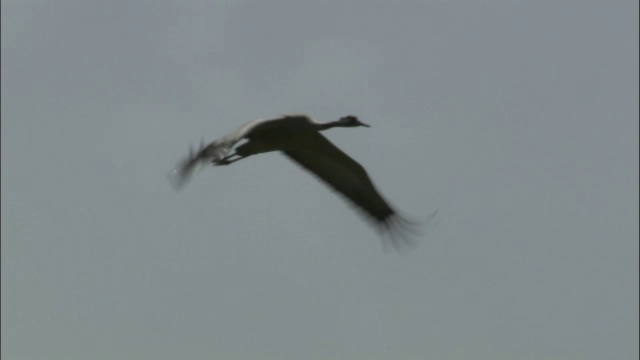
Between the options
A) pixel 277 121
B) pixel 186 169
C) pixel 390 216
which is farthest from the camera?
pixel 390 216

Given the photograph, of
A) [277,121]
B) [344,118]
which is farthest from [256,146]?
[344,118]

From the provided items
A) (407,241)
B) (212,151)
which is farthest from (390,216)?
(212,151)

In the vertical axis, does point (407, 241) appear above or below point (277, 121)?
below

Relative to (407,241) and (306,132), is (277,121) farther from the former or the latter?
(407,241)

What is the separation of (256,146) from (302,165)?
2149 millimetres

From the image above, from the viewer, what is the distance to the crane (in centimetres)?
3008

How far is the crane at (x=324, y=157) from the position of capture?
1184 inches

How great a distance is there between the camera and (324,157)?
31812 mm

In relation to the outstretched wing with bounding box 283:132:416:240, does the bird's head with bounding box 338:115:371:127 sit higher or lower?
higher

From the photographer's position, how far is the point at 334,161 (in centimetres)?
3184

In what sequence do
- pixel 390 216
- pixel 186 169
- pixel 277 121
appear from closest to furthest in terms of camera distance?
pixel 186 169 → pixel 277 121 → pixel 390 216

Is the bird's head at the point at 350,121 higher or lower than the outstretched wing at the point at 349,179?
higher

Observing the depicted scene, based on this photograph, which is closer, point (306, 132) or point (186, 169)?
point (186, 169)

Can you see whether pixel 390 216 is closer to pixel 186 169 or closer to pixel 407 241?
pixel 407 241
